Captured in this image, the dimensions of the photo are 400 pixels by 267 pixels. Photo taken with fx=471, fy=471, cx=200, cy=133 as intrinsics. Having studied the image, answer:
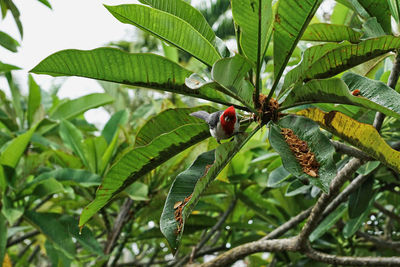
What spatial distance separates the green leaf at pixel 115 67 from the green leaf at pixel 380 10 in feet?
1.58

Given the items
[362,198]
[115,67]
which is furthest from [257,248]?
[115,67]

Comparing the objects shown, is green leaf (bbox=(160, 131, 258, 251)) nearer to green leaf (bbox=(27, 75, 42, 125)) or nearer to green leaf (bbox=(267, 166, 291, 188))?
green leaf (bbox=(267, 166, 291, 188))

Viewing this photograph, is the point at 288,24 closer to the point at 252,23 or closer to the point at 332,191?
the point at 252,23

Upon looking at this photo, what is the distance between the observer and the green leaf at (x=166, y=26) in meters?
0.89

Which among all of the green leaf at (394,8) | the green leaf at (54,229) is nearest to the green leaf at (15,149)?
the green leaf at (54,229)

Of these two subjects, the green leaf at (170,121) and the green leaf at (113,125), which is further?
the green leaf at (113,125)

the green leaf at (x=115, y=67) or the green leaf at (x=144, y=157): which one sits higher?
the green leaf at (x=115, y=67)

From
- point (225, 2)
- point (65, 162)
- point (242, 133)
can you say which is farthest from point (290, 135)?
point (225, 2)

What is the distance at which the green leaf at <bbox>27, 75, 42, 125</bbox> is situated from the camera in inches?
86.1

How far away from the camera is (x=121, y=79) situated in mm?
881

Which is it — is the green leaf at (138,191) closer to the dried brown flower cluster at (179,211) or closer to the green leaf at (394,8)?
the dried brown flower cluster at (179,211)

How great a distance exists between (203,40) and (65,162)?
1.19 metres

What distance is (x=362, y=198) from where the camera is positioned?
1.52 meters

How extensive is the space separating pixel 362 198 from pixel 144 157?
2.88 ft
